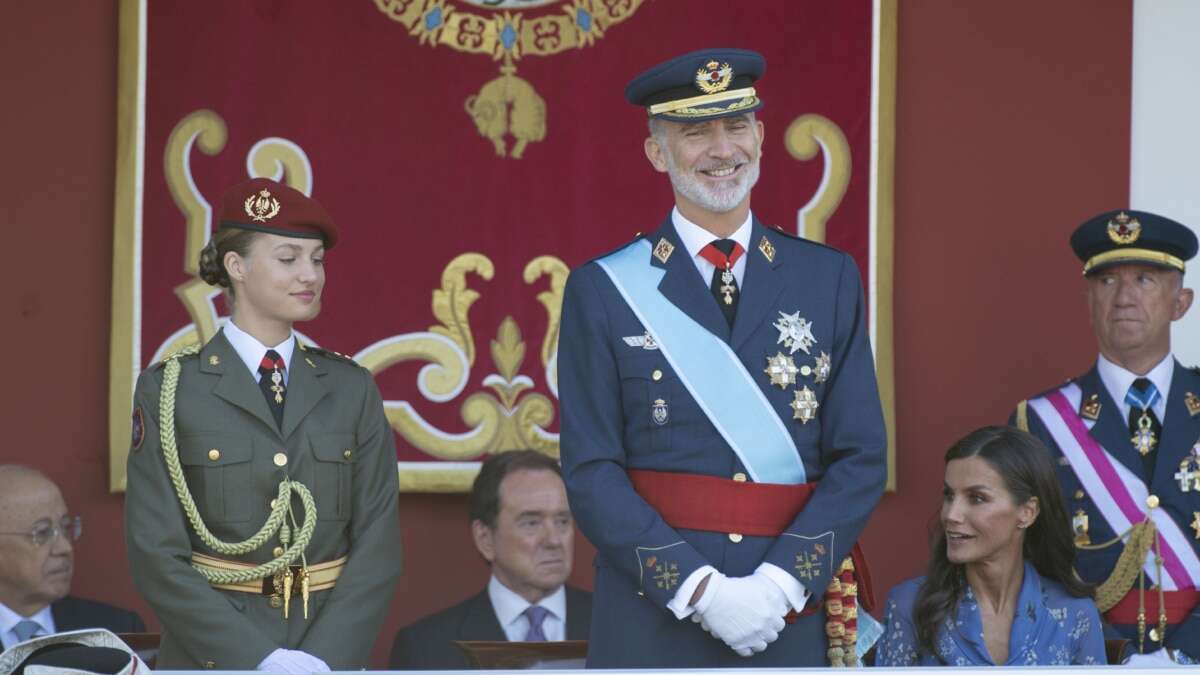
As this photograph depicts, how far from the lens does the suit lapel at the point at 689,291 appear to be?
3.91 metres

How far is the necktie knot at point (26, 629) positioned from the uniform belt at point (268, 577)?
1220 millimetres

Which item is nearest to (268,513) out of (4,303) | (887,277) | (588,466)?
(588,466)

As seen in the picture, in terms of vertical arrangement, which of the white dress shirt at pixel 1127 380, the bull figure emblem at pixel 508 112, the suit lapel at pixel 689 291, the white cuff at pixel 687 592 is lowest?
Answer: the white cuff at pixel 687 592

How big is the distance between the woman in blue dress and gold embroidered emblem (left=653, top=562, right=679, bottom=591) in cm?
108

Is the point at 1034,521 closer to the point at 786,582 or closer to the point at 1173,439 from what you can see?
the point at 1173,439

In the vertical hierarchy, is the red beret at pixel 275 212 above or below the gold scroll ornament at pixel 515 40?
below

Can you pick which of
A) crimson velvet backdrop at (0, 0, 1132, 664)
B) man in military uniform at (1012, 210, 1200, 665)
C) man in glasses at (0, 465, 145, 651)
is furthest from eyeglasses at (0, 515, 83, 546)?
man in military uniform at (1012, 210, 1200, 665)

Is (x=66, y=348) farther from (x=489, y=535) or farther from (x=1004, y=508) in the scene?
(x=1004, y=508)

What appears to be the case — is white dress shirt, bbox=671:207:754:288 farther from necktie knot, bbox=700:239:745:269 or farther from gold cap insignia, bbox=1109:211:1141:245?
gold cap insignia, bbox=1109:211:1141:245

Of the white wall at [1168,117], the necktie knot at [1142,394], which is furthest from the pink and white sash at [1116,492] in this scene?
the white wall at [1168,117]

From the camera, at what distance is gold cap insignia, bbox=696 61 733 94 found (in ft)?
12.8

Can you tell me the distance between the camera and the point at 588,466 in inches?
149

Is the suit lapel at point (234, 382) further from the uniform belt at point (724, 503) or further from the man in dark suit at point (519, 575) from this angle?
the man in dark suit at point (519, 575)

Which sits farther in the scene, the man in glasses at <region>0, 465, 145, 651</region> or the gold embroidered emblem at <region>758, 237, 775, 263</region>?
the man in glasses at <region>0, 465, 145, 651</region>
